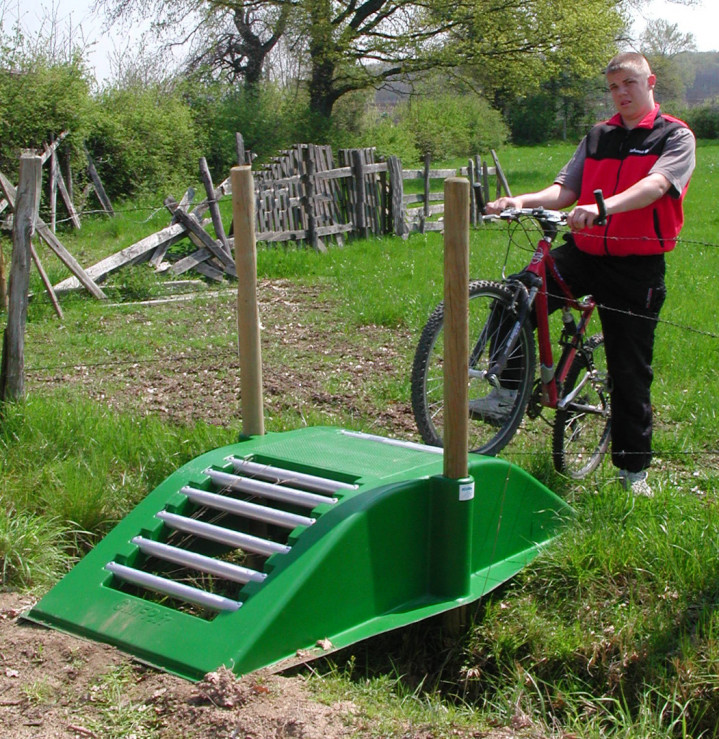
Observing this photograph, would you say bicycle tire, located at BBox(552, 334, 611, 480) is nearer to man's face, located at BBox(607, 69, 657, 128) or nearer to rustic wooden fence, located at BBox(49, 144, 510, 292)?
man's face, located at BBox(607, 69, 657, 128)

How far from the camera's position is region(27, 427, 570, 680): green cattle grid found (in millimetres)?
3275

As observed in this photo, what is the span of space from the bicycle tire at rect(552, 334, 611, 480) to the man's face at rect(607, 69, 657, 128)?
1280 millimetres

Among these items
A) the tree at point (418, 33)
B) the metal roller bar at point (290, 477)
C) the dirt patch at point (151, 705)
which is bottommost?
Result: the dirt patch at point (151, 705)

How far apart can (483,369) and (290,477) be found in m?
1.38

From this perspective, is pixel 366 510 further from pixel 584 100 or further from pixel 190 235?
pixel 584 100

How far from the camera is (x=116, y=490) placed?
15.4 ft

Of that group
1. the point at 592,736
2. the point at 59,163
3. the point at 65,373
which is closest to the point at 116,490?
the point at 592,736

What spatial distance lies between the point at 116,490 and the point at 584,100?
5496cm

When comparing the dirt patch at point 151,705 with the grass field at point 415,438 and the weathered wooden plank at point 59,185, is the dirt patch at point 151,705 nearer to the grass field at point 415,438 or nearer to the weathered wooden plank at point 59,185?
the grass field at point 415,438

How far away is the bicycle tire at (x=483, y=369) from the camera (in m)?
4.72

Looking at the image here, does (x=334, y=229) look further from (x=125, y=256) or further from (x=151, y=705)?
(x=151, y=705)

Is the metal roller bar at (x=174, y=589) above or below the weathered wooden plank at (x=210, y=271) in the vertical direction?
below

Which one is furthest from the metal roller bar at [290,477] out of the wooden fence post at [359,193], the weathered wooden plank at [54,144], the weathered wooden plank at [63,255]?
the weathered wooden plank at [54,144]

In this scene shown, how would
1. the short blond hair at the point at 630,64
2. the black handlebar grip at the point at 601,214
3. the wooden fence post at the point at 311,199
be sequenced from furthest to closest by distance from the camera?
1. the wooden fence post at the point at 311,199
2. the short blond hair at the point at 630,64
3. the black handlebar grip at the point at 601,214
